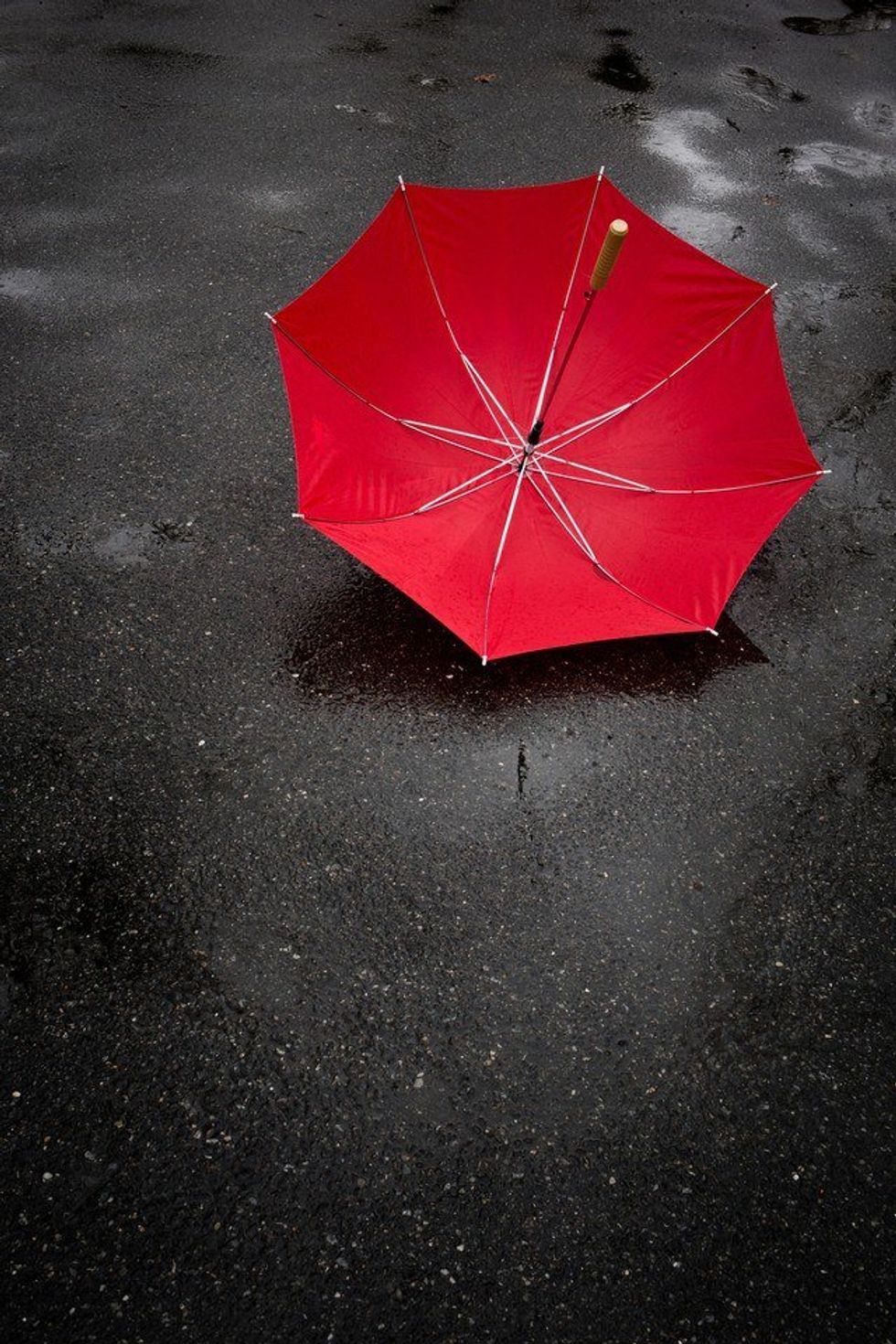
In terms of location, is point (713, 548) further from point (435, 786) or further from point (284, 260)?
point (284, 260)

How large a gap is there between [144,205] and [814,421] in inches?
182

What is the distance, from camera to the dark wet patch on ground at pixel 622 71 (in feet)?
25.3

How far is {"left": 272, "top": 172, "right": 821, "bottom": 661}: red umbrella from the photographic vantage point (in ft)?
10.3

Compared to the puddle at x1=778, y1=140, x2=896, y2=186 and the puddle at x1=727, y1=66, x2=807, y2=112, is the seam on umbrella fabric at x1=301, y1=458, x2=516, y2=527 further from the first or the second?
the puddle at x1=727, y1=66, x2=807, y2=112

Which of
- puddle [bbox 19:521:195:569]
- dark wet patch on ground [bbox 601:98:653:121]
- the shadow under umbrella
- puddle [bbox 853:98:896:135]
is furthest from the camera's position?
puddle [bbox 853:98:896:135]

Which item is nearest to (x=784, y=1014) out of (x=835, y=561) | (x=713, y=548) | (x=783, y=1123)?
(x=783, y=1123)

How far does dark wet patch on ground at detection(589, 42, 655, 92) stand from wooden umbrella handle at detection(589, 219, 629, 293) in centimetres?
648

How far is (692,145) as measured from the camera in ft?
23.0

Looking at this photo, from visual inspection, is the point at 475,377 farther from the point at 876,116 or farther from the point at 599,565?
the point at 876,116

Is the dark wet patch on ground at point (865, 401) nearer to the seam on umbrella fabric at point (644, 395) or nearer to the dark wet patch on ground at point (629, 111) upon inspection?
the seam on umbrella fabric at point (644, 395)

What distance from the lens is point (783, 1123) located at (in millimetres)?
2830

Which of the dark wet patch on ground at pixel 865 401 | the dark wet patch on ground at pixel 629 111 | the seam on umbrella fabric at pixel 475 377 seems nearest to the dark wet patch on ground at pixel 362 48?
the dark wet patch on ground at pixel 629 111

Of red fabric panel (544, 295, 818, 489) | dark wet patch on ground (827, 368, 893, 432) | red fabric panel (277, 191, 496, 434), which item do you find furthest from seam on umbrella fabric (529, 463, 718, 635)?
dark wet patch on ground (827, 368, 893, 432)

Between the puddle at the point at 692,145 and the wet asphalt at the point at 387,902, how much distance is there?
5.54ft
